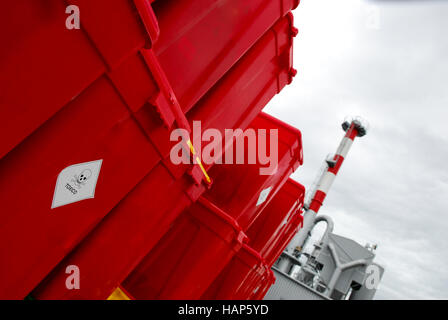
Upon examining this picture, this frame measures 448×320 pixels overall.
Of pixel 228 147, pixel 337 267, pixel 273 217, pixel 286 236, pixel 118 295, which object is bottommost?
pixel 118 295

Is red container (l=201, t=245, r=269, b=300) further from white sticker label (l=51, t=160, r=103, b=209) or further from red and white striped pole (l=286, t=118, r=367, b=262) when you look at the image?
red and white striped pole (l=286, t=118, r=367, b=262)

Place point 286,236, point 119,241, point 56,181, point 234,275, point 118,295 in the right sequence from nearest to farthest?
1. point 56,181
2. point 119,241
3. point 118,295
4. point 234,275
5. point 286,236

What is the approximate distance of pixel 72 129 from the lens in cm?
112

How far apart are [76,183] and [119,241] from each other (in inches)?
23.8

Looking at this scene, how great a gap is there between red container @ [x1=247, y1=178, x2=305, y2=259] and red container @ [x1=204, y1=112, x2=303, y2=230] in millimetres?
1172

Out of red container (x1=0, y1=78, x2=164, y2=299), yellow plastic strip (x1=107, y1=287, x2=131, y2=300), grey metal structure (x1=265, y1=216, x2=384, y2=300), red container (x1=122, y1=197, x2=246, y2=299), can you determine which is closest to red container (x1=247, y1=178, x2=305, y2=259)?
red container (x1=122, y1=197, x2=246, y2=299)

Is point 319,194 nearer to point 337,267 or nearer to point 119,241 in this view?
point 337,267

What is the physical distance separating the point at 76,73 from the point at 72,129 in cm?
23

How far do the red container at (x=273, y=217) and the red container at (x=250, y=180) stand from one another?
1.17 meters

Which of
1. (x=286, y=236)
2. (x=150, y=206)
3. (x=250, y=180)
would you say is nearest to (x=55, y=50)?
(x=150, y=206)

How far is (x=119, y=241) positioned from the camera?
172 centimetres

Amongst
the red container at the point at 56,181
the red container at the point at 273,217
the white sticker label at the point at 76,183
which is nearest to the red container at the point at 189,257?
the red container at the point at 56,181
